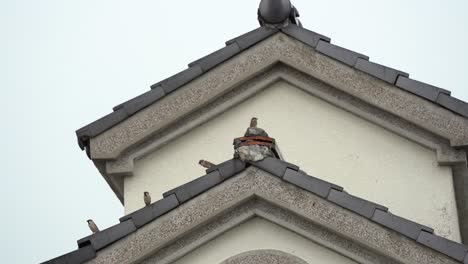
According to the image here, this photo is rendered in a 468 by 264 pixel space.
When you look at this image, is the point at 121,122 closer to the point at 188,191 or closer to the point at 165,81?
the point at 165,81

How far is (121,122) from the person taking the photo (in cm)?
2212

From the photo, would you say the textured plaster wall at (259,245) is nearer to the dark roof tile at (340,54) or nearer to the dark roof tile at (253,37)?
the dark roof tile at (340,54)

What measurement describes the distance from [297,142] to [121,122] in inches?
93.0

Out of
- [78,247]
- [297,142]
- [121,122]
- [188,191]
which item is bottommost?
[78,247]

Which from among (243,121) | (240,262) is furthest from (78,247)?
(243,121)

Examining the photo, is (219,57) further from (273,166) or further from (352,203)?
(352,203)

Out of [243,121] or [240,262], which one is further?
[243,121]

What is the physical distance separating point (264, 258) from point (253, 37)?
4496mm

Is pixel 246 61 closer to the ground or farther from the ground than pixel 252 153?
farther from the ground

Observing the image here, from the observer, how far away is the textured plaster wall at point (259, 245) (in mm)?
18641

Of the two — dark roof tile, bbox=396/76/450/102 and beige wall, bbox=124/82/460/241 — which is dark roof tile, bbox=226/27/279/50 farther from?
dark roof tile, bbox=396/76/450/102

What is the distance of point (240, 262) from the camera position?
61.3 ft

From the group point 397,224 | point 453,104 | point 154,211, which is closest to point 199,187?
point 154,211

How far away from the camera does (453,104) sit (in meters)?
21.3
